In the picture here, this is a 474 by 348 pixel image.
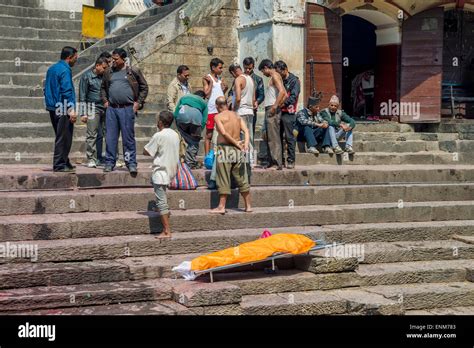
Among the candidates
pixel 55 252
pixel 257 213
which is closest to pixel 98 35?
pixel 257 213

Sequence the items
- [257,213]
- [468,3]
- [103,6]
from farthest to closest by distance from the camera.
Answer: [103,6]
[468,3]
[257,213]

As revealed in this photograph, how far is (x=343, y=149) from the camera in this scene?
630 inches

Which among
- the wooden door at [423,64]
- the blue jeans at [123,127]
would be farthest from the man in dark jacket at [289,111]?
the wooden door at [423,64]

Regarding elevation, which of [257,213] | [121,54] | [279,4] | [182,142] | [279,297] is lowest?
[279,297]

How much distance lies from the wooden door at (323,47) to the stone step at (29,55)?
5546mm

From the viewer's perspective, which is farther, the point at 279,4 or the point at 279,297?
the point at 279,4

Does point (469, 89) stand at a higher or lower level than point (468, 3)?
lower

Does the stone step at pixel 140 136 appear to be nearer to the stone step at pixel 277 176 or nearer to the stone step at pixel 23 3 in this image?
the stone step at pixel 277 176

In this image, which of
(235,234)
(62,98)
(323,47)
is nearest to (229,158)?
(235,234)

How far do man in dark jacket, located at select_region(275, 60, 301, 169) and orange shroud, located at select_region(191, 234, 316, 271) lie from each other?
3472 mm

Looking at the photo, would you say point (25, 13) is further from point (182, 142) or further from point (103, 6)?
point (182, 142)

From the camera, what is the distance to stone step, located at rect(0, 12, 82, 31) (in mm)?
19953

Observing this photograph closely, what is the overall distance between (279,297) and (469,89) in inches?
520

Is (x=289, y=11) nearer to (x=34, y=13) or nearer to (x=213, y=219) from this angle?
(x=34, y=13)
